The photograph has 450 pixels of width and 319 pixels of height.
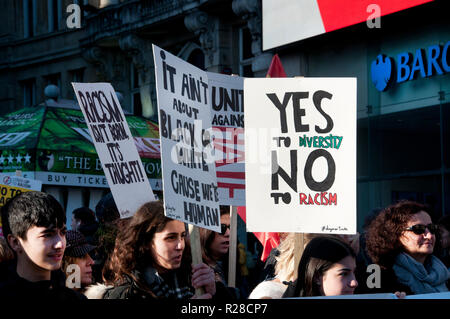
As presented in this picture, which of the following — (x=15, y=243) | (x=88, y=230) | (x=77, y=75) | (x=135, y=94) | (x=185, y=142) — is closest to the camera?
(x=15, y=243)

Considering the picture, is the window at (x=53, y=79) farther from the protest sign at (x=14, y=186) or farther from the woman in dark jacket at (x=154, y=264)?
the woman in dark jacket at (x=154, y=264)

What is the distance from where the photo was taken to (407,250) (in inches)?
208

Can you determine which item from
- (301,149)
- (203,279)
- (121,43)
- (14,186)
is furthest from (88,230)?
(121,43)

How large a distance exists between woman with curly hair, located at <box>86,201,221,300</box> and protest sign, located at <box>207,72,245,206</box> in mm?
2080

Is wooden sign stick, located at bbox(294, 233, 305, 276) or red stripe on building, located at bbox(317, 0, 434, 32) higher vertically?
red stripe on building, located at bbox(317, 0, 434, 32)

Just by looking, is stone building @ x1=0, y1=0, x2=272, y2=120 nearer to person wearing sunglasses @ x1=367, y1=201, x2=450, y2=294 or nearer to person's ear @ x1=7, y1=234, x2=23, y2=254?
person wearing sunglasses @ x1=367, y1=201, x2=450, y2=294

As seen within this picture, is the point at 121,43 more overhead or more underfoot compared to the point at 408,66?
more overhead

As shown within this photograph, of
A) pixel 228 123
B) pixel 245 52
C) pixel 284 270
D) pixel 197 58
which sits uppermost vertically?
pixel 197 58

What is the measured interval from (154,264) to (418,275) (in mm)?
1560

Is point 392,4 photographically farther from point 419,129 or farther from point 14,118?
point 14,118

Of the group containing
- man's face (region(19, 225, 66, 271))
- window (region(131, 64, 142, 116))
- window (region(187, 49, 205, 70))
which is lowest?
man's face (region(19, 225, 66, 271))

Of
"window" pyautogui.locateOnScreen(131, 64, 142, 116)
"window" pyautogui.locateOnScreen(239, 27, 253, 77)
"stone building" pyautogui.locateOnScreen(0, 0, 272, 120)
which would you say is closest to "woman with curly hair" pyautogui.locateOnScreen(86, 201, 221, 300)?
"stone building" pyautogui.locateOnScreen(0, 0, 272, 120)

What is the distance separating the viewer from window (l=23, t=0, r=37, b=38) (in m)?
26.7

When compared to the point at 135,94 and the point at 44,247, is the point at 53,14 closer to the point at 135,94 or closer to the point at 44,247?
the point at 135,94
